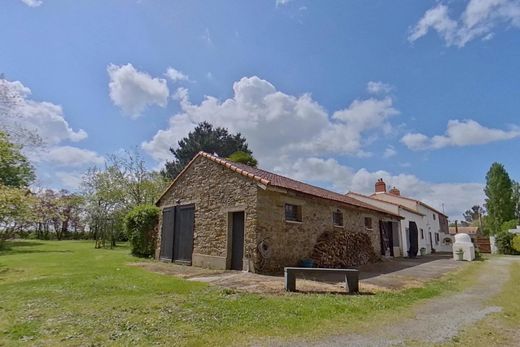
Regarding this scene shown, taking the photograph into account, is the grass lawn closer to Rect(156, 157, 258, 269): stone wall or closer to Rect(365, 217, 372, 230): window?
Rect(156, 157, 258, 269): stone wall

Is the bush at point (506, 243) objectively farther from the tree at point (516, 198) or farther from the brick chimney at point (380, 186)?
the tree at point (516, 198)

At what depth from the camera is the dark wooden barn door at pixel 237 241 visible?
1168 cm

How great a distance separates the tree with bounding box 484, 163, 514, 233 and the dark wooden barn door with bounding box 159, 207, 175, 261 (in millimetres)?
41040

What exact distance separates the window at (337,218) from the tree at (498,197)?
115 ft

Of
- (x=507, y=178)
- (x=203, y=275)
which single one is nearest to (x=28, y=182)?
(x=203, y=275)

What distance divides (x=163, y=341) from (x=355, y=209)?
44.6ft

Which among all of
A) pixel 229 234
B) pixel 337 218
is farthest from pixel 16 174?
pixel 337 218

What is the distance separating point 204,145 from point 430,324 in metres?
32.7

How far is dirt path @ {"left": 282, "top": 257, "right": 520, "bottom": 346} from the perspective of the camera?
453cm

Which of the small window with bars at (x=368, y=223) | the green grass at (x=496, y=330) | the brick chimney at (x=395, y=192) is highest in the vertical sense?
the brick chimney at (x=395, y=192)

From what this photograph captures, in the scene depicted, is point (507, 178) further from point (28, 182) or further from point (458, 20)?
point (28, 182)

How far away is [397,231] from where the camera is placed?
74.7 feet

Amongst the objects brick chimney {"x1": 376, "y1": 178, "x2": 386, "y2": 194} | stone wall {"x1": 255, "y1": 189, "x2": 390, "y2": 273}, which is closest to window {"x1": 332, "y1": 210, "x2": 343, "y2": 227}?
stone wall {"x1": 255, "y1": 189, "x2": 390, "y2": 273}

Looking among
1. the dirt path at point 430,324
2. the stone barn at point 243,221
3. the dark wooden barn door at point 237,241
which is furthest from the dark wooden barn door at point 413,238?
the dark wooden barn door at point 237,241
